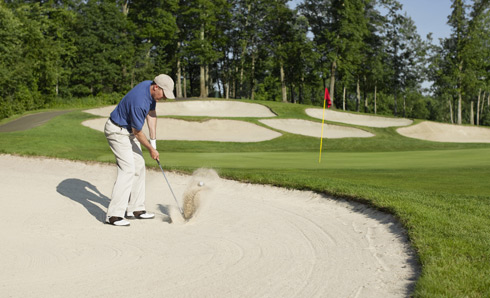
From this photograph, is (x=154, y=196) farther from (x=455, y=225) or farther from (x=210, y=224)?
(x=455, y=225)

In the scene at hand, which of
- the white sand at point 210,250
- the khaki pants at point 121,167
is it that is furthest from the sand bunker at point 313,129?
the khaki pants at point 121,167

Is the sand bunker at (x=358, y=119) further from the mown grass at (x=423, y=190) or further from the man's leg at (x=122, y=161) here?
the man's leg at (x=122, y=161)

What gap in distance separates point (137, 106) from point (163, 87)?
0.49 metres

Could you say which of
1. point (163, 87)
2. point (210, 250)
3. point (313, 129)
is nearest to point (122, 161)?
point (163, 87)

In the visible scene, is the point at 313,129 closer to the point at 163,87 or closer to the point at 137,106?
the point at 163,87

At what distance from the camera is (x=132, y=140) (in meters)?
7.55

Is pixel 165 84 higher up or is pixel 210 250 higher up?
pixel 165 84

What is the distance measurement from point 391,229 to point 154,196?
5.23 metres

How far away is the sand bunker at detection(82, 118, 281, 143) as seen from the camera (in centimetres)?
2731

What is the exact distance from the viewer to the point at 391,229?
6559 millimetres

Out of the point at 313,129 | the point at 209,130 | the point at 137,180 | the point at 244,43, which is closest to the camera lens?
the point at 137,180

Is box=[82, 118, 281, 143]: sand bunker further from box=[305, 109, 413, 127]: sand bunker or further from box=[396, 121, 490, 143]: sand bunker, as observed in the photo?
box=[396, 121, 490, 143]: sand bunker

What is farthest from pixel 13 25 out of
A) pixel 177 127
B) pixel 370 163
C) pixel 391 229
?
pixel 391 229

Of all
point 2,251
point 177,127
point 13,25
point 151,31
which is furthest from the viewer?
point 151,31
